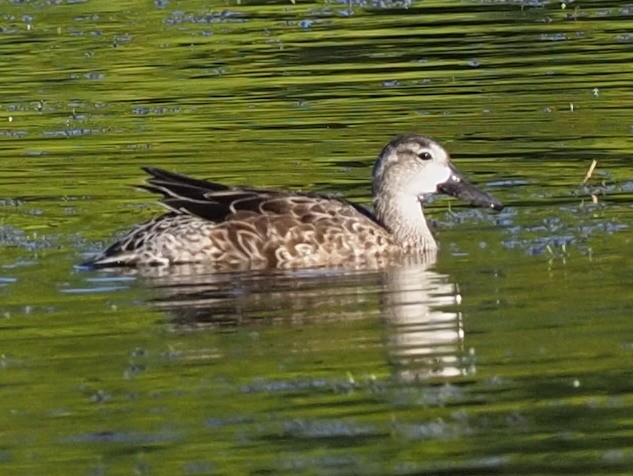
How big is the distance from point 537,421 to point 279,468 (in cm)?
109

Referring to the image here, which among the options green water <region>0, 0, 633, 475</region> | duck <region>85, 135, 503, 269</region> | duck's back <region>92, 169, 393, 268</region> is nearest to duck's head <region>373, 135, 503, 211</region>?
duck <region>85, 135, 503, 269</region>

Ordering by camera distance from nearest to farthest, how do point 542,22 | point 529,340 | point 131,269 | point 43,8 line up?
point 529,340 → point 131,269 → point 542,22 → point 43,8

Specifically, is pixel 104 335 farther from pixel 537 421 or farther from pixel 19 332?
pixel 537 421

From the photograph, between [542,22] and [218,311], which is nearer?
[218,311]

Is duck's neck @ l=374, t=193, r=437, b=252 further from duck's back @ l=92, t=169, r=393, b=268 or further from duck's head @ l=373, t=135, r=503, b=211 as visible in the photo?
duck's back @ l=92, t=169, r=393, b=268

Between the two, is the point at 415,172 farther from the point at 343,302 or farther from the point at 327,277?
the point at 343,302

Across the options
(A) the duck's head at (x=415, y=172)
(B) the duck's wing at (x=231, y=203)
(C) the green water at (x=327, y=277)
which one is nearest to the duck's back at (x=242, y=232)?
(B) the duck's wing at (x=231, y=203)

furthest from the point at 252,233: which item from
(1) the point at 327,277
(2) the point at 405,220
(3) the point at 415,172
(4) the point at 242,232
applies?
(3) the point at 415,172

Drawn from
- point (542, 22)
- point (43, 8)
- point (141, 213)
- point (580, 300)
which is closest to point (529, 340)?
point (580, 300)

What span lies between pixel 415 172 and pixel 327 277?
3.97 ft

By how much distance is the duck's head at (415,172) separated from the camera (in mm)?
12039

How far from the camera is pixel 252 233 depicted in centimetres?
1152

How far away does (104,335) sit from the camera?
9.53 m

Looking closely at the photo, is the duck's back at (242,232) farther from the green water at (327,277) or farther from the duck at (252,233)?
the green water at (327,277)
